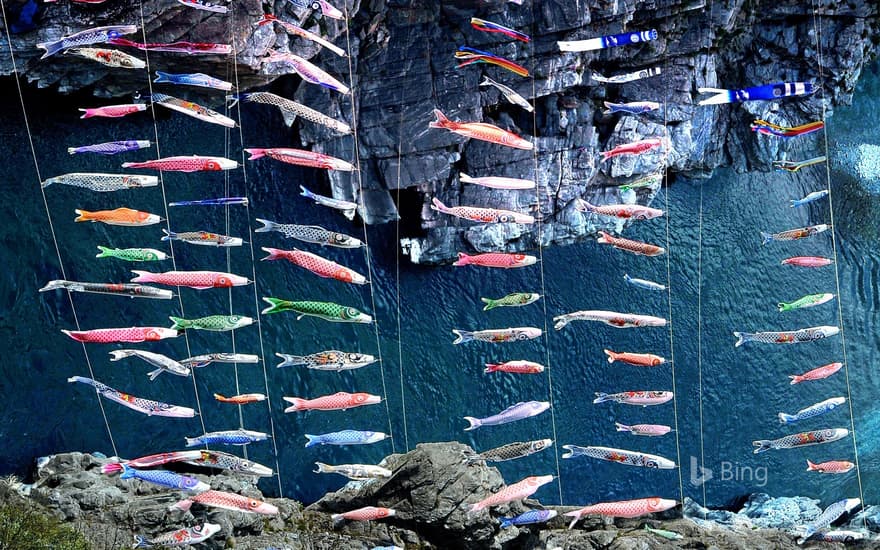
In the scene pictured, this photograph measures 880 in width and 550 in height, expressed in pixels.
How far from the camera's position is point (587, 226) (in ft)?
83.1

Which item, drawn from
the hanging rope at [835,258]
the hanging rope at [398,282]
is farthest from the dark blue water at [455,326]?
the hanging rope at [835,258]

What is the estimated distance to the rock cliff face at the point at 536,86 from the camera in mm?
23375

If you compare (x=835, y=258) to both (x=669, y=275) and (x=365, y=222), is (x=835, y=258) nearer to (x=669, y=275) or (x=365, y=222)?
(x=669, y=275)

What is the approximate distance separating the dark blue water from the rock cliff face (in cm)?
97

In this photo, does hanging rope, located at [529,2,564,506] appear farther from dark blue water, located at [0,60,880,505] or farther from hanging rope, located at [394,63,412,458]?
hanging rope, located at [394,63,412,458]

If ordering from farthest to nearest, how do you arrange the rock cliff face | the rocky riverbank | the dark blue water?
the rock cliff face, the dark blue water, the rocky riverbank

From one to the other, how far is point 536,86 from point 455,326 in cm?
612

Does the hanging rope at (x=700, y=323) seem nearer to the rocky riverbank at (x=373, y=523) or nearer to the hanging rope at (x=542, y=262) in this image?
the hanging rope at (x=542, y=262)

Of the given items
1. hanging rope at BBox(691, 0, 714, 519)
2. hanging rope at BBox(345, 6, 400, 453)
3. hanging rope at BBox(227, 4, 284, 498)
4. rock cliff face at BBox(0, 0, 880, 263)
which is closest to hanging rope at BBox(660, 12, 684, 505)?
rock cliff face at BBox(0, 0, 880, 263)

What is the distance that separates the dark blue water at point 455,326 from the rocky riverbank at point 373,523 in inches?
86.3

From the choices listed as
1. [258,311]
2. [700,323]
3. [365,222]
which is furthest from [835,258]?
[258,311]

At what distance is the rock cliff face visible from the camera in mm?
23375

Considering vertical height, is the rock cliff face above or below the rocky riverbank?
above

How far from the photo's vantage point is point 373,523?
61.3 ft
